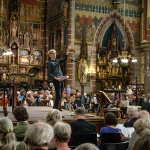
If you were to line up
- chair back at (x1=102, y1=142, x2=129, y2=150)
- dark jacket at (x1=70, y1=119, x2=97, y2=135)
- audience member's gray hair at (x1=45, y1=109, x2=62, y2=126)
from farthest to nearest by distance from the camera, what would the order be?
dark jacket at (x1=70, y1=119, x2=97, y2=135) → audience member's gray hair at (x1=45, y1=109, x2=62, y2=126) → chair back at (x1=102, y1=142, x2=129, y2=150)

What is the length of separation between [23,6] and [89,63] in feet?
25.4

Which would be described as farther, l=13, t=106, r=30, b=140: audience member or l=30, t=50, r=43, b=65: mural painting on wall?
l=30, t=50, r=43, b=65: mural painting on wall

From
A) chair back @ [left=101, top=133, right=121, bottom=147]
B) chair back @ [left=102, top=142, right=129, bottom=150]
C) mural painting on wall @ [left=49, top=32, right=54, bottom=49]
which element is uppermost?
mural painting on wall @ [left=49, top=32, right=54, bottom=49]

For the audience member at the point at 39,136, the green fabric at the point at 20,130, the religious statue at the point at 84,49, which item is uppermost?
the religious statue at the point at 84,49

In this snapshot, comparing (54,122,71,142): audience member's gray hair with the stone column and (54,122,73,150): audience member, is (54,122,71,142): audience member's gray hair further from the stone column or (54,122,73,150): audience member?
the stone column

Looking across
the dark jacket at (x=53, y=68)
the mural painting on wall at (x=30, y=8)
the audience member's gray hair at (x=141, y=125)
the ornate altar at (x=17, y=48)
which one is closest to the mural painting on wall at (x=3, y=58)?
the ornate altar at (x=17, y=48)

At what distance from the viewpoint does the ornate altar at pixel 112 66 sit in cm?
2547

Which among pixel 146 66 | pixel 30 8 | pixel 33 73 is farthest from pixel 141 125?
pixel 30 8

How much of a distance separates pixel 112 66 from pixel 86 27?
3.83 metres

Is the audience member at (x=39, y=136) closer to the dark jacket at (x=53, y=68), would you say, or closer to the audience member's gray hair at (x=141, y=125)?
the audience member's gray hair at (x=141, y=125)

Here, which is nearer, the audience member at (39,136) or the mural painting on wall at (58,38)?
the audience member at (39,136)

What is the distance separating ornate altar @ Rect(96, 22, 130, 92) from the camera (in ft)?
83.6

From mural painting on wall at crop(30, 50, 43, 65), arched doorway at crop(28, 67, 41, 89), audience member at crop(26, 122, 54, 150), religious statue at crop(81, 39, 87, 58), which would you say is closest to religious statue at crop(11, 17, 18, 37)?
mural painting on wall at crop(30, 50, 43, 65)

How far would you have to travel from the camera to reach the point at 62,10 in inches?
985
